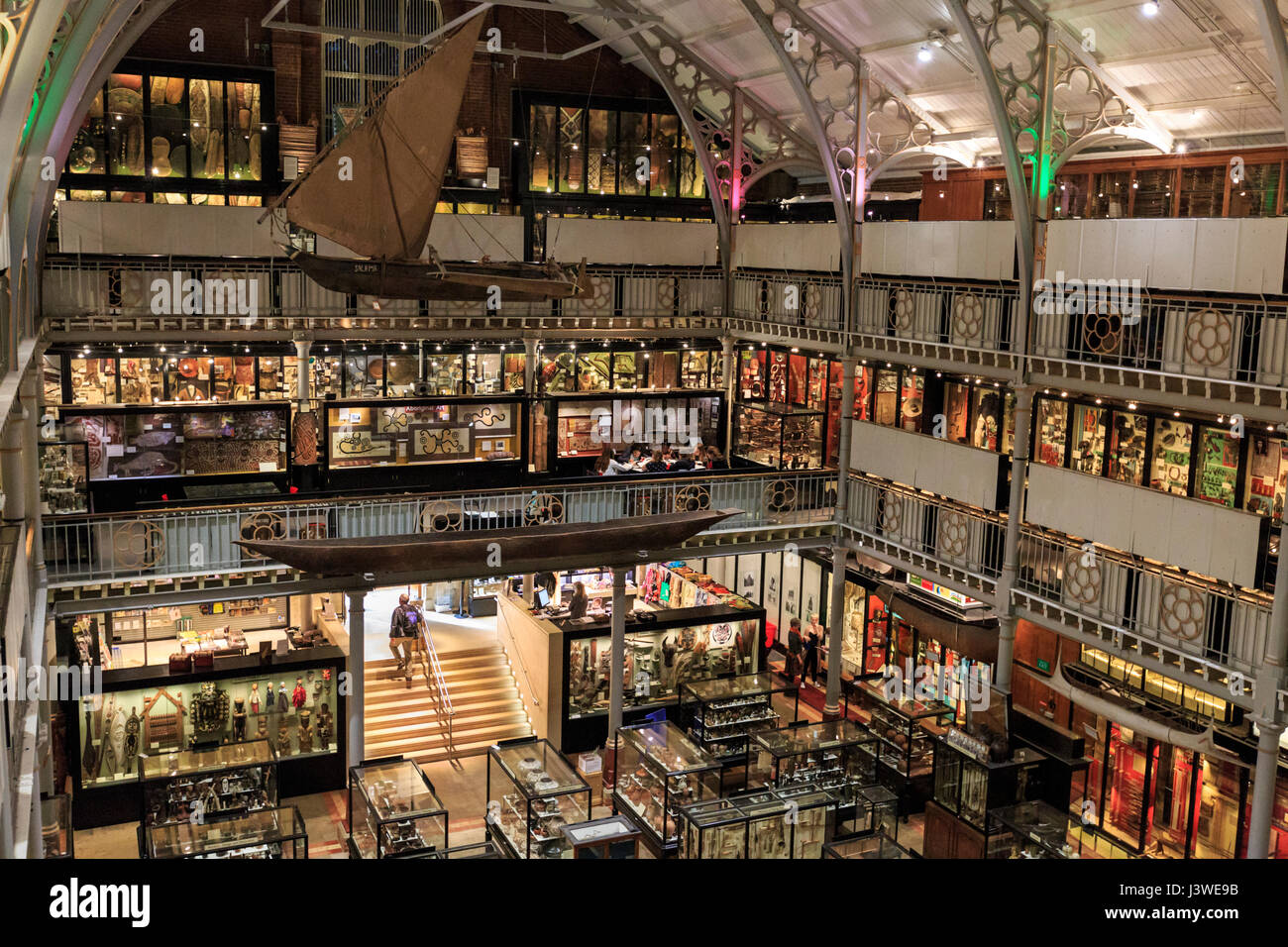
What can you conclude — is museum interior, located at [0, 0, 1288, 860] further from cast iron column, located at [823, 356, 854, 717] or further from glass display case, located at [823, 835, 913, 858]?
glass display case, located at [823, 835, 913, 858]

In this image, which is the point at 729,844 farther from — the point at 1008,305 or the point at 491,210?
the point at 491,210

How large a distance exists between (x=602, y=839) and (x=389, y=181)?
27.5 feet

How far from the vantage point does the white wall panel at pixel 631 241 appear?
77.4 feet

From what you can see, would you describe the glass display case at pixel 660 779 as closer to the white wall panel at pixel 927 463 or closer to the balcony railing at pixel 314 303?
the white wall panel at pixel 927 463

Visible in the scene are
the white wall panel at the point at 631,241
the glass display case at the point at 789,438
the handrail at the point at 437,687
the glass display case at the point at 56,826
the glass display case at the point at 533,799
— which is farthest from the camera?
the glass display case at the point at 789,438

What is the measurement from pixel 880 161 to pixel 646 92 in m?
5.89

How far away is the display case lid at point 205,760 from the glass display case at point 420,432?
24.8 ft

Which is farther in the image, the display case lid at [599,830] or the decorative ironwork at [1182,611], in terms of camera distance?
the decorative ironwork at [1182,611]

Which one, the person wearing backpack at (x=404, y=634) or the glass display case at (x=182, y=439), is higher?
the glass display case at (x=182, y=439)

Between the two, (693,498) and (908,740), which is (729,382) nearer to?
(693,498)

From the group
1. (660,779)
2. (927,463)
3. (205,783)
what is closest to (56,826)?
(205,783)

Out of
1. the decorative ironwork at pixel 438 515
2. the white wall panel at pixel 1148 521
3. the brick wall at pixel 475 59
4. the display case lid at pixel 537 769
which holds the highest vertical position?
the brick wall at pixel 475 59

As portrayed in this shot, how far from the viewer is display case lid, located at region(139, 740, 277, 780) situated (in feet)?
50.1

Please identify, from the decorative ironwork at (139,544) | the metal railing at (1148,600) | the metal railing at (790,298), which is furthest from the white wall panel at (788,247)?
the decorative ironwork at (139,544)
